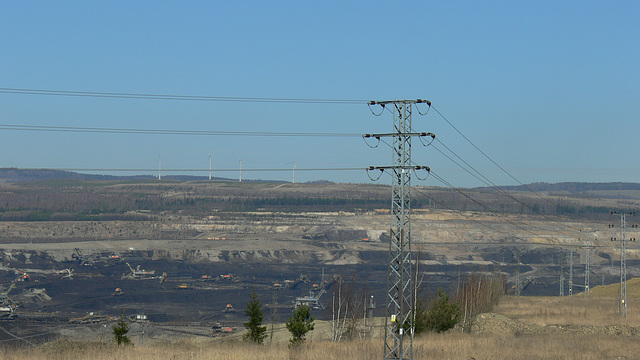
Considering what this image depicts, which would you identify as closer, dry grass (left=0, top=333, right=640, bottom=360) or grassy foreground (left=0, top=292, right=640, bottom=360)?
dry grass (left=0, top=333, right=640, bottom=360)

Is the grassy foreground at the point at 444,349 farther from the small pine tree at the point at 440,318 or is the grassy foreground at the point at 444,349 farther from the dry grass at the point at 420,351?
the small pine tree at the point at 440,318

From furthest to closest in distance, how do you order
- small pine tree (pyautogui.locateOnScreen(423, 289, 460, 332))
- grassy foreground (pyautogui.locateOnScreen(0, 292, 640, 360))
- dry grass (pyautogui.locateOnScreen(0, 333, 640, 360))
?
small pine tree (pyautogui.locateOnScreen(423, 289, 460, 332)), grassy foreground (pyautogui.locateOnScreen(0, 292, 640, 360)), dry grass (pyautogui.locateOnScreen(0, 333, 640, 360))

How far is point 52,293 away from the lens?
137 meters

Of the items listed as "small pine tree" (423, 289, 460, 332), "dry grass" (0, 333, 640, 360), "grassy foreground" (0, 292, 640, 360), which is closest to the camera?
"dry grass" (0, 333, 640, 360)

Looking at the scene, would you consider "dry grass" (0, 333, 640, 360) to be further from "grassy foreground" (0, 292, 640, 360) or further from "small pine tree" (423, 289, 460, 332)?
"small pine tree" (423, 289, 460, 332)

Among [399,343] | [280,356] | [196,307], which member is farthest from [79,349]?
[196,307]

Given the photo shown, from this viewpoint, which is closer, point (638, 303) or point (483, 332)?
point (483, 332)

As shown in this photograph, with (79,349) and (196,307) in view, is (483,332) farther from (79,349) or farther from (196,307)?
(196,307)

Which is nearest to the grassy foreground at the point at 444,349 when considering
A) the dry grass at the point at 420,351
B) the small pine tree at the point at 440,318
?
the dry grass at the point at 420,351

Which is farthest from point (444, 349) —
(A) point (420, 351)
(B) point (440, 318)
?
(B) point (440, 318)

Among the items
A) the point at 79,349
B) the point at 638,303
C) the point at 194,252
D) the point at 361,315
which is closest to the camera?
the point at 79,349

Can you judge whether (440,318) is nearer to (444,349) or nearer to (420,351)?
(444,349)

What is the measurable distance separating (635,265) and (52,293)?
454 feet

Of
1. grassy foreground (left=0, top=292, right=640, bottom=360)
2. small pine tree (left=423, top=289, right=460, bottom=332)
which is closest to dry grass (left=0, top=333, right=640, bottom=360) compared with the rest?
grassy foreground (left=0, top=292, right=640, bottom=360)
